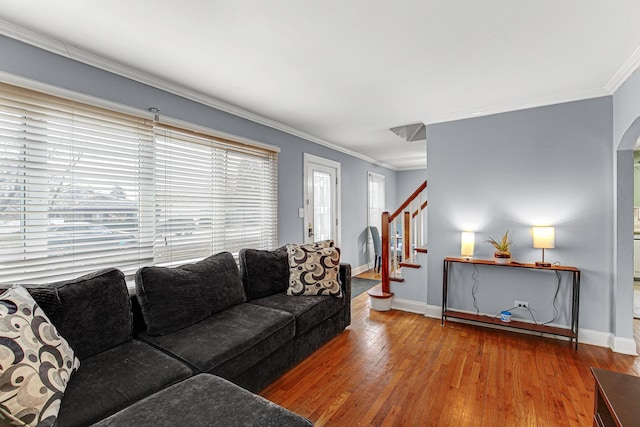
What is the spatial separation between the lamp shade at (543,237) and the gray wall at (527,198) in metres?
0.24

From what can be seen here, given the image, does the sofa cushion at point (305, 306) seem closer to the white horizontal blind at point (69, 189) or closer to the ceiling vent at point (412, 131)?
the white horizontal blind at point (69, 189)

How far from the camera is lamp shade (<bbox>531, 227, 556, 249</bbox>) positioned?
286cm

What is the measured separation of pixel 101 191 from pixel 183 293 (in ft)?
3.30

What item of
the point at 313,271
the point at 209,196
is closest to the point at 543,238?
the point at 313,271

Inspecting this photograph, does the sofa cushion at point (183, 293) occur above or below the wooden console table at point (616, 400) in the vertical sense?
above

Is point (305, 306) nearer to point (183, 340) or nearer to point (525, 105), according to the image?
point (183, 340)

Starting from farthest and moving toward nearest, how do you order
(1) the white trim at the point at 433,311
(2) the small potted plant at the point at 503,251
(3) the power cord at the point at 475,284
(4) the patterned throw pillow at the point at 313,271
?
(1) the white trim at the point at 433,311 → (3) the power cord at the point at 475,284 → (2) the small potted plant at the point at 503,251 → (4) the patterned throw pillow at the point at 313,271

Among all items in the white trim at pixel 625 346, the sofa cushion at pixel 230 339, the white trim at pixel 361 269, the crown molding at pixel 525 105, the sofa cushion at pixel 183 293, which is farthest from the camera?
the white trim at pixel 361 269

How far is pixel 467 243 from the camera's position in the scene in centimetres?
328

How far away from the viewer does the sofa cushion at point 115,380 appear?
4.23 feet

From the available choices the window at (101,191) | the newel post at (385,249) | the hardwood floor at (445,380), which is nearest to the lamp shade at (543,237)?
the hardwood floor at (445,380)

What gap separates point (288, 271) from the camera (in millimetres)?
3129

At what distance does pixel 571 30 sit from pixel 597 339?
280cm

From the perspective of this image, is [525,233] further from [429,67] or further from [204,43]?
[204,43]
